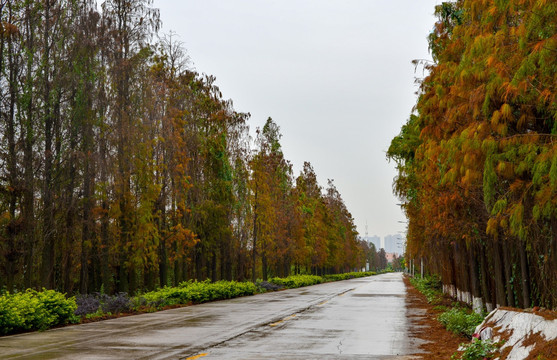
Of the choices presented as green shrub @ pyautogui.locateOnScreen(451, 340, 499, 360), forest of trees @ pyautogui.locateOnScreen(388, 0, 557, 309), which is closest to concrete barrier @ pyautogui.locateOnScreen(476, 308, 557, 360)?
green shrub @ pyautogui.locateOnScreen(451, 340, 499, 360)

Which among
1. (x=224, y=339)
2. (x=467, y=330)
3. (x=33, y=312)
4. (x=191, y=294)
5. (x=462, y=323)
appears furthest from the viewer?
(x=191, y=294)

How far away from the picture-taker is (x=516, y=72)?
7.14 m

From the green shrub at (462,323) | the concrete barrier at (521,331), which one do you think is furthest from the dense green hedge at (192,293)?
the concrete barrier at (521,331)

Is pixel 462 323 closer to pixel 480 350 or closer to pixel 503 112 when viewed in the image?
pixel 480 350

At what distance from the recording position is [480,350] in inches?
360

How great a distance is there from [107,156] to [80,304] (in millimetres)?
7608

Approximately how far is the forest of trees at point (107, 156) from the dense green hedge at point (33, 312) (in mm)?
4157

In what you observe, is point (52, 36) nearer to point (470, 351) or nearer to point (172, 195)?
point (172, 195)

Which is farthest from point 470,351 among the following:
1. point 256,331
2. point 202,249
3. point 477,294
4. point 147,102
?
point 202,249

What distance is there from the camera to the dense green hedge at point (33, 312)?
45.9 feet

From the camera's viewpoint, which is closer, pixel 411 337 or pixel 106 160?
pixel 411 337

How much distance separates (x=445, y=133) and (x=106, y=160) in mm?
17360

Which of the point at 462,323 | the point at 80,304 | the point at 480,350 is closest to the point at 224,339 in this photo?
the point at 462,323

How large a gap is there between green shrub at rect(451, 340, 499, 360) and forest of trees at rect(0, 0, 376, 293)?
15.7 meters
